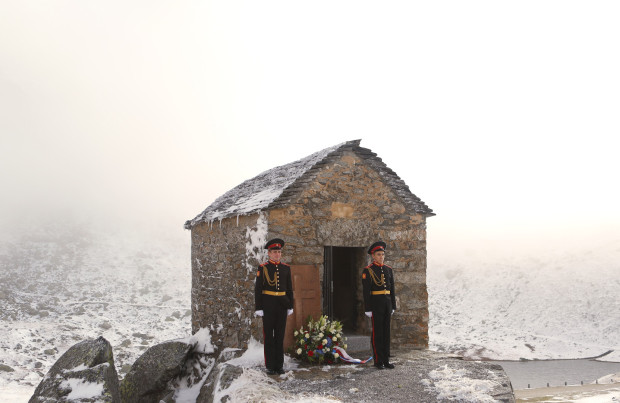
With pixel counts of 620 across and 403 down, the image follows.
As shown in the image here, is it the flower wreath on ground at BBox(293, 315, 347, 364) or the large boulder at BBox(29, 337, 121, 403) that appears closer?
the flower wreath on ground at BBox(293, 315, 347, 364)

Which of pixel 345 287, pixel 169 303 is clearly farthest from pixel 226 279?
pixel 169 303

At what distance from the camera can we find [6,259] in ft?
88.7

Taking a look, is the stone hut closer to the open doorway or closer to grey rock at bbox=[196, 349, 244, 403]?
the open doorway

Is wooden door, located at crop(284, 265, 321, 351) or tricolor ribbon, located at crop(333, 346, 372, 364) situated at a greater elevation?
wooden door, located at crop(284, 265, 321, 351)

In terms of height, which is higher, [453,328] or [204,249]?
[204,249]

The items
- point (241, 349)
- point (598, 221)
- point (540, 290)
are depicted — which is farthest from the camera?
point (598, 221)

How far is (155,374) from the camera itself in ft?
32.6

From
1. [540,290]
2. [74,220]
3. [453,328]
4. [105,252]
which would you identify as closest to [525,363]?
[453,328]

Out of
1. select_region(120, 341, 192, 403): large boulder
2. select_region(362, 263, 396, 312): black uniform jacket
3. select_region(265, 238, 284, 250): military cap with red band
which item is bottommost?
select_region(120, 341, 192, 403): large boulder

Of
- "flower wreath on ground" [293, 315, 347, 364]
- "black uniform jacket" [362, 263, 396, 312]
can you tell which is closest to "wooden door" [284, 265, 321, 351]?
"flower wreath on ground" [293, 315, 347, 364]

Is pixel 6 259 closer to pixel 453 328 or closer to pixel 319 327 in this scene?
pixel 453 328

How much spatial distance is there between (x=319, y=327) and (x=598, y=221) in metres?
28.8

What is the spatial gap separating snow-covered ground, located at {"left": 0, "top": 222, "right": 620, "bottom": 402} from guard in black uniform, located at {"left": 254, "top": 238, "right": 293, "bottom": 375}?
823 centimetres

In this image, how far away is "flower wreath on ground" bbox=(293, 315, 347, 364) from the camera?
782 centimetres
